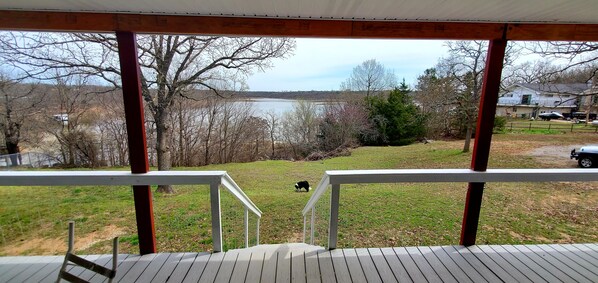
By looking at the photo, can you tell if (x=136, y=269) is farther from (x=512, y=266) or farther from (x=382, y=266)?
(x=512, y=266)

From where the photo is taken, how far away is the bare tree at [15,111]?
4762mm

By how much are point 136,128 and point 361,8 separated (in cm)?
193

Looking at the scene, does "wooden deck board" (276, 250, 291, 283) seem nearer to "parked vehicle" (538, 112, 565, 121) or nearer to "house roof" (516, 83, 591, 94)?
"house roof" (516, 83, 591, 94)

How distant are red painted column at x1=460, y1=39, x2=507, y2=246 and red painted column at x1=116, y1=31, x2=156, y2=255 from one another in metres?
2.81

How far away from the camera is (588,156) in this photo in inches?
214

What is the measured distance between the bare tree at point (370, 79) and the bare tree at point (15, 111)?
877cm

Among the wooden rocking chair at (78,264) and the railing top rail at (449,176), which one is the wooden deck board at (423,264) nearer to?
the railing top rail at (449,176)

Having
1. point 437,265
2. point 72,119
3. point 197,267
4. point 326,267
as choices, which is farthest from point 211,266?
point 72,119

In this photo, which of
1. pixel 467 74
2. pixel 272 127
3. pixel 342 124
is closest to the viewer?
pixel 467 74

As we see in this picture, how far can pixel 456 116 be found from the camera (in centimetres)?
841

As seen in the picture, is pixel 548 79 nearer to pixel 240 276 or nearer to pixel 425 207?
pixel 425 207

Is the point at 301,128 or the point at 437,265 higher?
the point at 301,128

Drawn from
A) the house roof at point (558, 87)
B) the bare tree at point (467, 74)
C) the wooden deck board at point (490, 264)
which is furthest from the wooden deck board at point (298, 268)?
the bare tree at point (467, 74)

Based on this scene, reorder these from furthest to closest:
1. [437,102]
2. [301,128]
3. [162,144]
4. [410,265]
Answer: [301,128]
[437,102]
[162,144]
[410,265]
